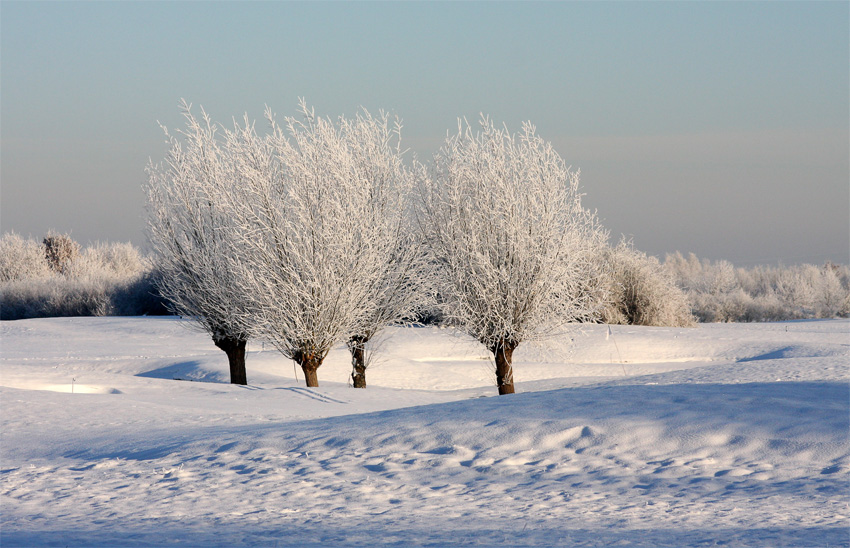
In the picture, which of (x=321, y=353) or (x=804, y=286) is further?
(x=804, y=286)

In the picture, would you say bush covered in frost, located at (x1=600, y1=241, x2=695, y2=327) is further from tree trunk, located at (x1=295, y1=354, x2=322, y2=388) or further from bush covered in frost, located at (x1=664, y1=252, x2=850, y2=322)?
tree trunk, located at (x1=295, y1=354, x2=322, y2=388)

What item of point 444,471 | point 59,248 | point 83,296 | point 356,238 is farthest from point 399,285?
point 59,248

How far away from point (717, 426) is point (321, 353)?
830 centimetres

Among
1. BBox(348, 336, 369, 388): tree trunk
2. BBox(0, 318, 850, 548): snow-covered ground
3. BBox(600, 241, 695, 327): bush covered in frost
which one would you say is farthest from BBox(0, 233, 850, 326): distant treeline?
BBox(0, 318, 850, 548): snow-covered ground

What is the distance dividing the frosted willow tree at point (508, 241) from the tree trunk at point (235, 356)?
4171 mm

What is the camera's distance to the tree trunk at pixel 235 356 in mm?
14859

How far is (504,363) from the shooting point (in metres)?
14.1

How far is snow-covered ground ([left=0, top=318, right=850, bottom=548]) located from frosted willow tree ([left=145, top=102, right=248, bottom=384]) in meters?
3.51

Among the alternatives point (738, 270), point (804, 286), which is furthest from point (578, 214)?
point (738, 270)

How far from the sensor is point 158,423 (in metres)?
8.67

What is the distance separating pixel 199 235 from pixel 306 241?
8.46 feet

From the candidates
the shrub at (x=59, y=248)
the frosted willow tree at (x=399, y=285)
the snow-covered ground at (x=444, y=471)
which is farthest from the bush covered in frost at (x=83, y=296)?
the snow-covered ground at (x=444, y=471)

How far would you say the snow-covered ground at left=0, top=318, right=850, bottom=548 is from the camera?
4.63m

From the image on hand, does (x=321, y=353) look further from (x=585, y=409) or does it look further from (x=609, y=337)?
(x=609, y=337)
